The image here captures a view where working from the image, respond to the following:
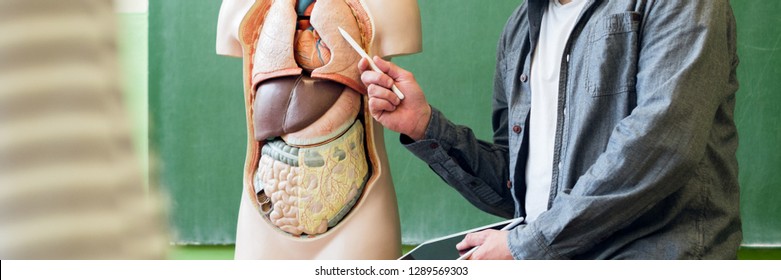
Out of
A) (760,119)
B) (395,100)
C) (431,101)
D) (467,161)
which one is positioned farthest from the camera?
(431,101)

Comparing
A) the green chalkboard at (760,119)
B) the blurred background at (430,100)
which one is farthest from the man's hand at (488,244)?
the green chalkboard at (760,119)

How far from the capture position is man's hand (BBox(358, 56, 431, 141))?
1.32m

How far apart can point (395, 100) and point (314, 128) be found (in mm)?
160

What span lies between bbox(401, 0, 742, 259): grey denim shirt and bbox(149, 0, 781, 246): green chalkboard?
92cm

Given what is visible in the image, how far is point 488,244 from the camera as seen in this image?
123 cm

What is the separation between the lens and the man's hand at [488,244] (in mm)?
1201

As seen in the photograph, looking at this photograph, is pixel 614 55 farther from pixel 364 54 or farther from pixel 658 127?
pixel 364 54

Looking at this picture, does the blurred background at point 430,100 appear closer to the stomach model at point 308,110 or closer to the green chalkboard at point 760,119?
the green chalkboard at point 760,119

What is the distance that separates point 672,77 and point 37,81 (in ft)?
3.37

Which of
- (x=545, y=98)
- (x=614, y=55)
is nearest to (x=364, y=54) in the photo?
(x=545, y=98)

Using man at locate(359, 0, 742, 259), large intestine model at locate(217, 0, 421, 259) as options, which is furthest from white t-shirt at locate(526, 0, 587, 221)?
large intestine model at locate(217, 0, 421, 259)

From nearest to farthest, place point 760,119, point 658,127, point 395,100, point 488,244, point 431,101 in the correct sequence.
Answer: point 658,127
point 488,244
point 395,100
point 760,119
point 431,101

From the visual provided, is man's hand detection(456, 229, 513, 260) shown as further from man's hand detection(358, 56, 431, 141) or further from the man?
man's hand detection(358, 56, 431, 141)

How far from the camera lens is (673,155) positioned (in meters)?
1.07
